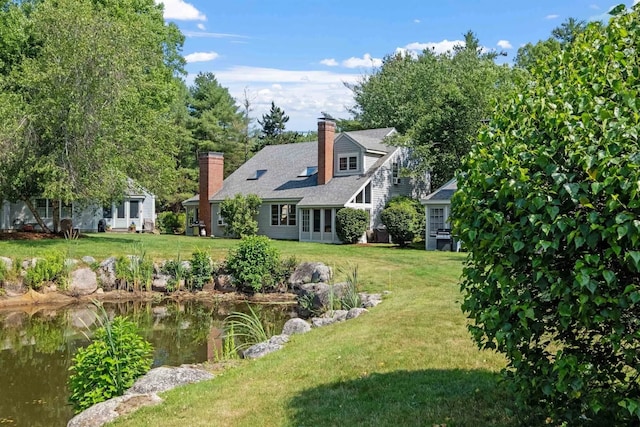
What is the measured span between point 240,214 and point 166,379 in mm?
22251

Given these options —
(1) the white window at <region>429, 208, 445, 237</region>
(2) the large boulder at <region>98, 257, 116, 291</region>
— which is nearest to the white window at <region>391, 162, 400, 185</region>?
(1) the white window at <region>429, 208, 445, 237</region>

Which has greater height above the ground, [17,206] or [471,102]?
[471,102]

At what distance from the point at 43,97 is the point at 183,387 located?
1785 cm

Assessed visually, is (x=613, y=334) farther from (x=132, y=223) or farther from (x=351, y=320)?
(x=132, y=223)

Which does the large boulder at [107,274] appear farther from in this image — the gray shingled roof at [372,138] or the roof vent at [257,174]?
the roof vent at [257,174]

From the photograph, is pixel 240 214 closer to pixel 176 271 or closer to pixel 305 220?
pixel 305 220

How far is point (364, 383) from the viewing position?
6094mm

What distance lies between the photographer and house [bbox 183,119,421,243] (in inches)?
1104

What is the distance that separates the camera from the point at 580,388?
3.43 m

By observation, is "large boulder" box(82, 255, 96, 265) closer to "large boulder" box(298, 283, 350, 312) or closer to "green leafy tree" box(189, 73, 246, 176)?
"large boulder" box(298, 283, 350, 312)

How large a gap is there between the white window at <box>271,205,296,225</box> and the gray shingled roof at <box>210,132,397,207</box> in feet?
2.24

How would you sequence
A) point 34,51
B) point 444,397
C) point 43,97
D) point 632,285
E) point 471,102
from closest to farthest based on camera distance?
1. point 632,285
2. point 444,397
3. point 43,97
4. point 34,51
5. point 471,102

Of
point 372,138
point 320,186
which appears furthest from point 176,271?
point 372,138

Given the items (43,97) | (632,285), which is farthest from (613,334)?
(43,97)
